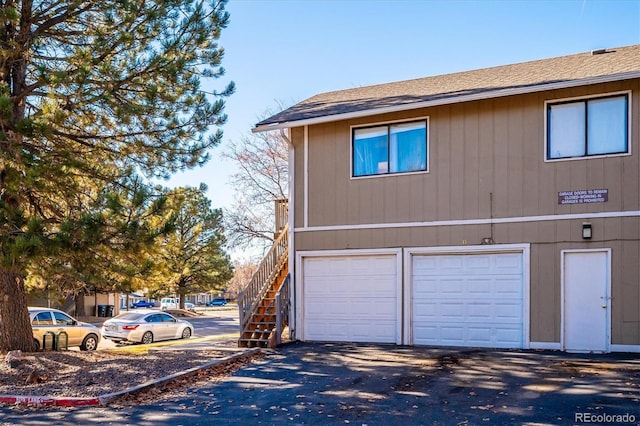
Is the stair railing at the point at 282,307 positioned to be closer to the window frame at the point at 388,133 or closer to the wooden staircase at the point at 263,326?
the wooden staircase at the point at 263,326

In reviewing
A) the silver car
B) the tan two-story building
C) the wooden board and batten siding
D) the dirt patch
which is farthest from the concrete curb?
the silver car

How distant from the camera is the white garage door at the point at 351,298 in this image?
13172 mm

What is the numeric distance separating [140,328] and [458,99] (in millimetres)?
14580

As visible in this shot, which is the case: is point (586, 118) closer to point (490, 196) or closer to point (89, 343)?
point (490, 196)

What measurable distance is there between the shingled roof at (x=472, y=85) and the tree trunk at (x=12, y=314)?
21.4ft

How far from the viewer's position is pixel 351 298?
13562mm

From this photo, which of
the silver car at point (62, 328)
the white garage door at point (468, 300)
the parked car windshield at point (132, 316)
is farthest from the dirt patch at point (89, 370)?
the parked car windshield at point (132, 316)

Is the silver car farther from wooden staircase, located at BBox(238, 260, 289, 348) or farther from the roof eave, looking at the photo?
the roof eave

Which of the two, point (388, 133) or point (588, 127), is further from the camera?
point (388, 133)

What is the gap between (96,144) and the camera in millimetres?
12500

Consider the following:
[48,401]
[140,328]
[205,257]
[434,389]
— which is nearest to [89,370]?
[48,401]

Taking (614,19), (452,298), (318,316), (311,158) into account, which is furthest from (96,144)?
(614,19)

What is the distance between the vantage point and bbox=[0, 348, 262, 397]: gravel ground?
30.1 ft

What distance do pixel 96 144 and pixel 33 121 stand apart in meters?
2.41
